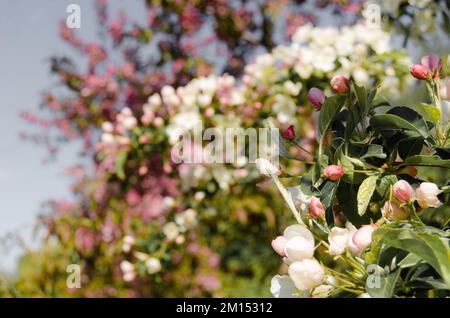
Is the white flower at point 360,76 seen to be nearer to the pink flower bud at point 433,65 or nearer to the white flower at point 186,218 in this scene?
the white flower at point 186,218

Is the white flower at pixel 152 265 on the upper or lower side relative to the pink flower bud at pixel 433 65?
lower

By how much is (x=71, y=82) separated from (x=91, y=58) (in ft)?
0.72

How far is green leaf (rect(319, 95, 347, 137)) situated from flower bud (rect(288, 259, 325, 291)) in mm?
239

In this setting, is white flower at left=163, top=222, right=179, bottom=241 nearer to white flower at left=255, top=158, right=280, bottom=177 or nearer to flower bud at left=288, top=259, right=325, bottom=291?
white flower at left=255, top=158, right=280, bottom=177

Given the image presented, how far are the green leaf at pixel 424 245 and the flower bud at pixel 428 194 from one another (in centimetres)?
14

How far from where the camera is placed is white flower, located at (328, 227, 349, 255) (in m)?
0.65

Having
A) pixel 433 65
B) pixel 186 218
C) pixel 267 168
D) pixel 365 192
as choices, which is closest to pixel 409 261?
pixel 365 192

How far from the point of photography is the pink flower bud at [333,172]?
0.72m

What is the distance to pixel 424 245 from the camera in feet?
1.70

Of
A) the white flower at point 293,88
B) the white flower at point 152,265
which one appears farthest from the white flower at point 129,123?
the white flower at point 293,88

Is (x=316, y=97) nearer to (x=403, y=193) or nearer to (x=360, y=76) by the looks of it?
(x=403, y=193)
